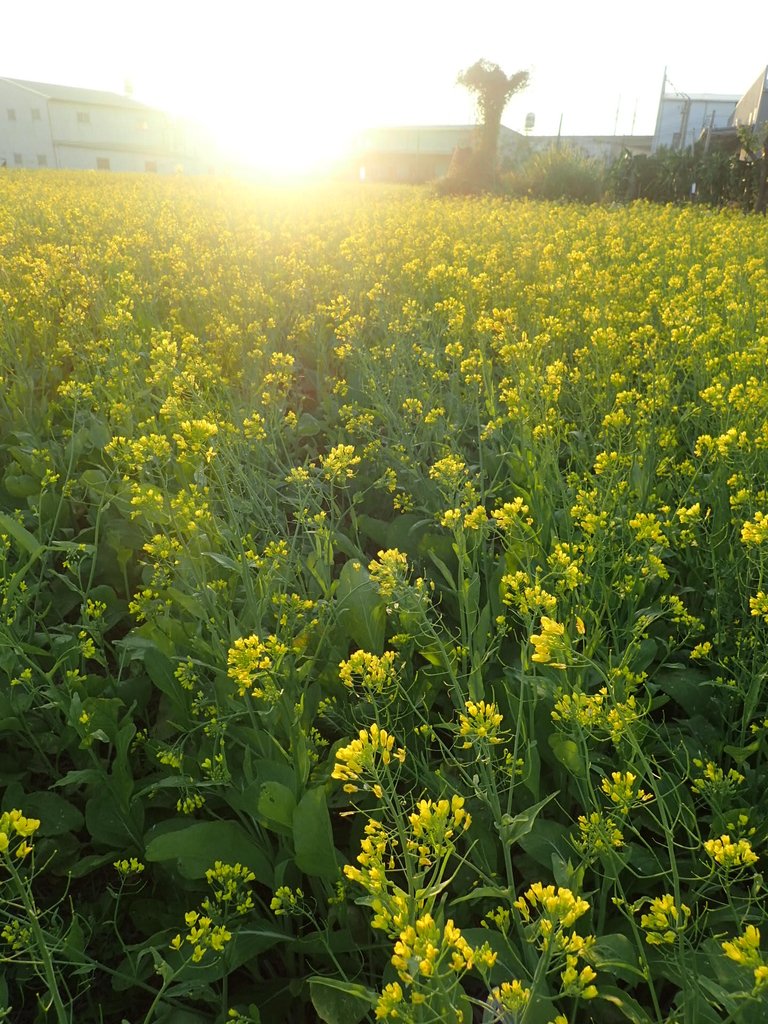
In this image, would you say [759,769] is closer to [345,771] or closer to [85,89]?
[345,771]

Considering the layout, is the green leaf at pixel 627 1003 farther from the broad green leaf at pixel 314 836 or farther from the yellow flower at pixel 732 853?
the broad green leaf at pixel 314 836

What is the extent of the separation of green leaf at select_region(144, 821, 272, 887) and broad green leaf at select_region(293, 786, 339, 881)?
13 centimetres

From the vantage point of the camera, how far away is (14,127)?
160 ft

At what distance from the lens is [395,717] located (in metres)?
1.62

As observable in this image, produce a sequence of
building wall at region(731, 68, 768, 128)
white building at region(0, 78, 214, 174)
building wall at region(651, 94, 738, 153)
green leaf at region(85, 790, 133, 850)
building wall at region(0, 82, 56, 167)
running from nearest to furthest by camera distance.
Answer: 1. green leaf at region(85, 790, 133, 850)
2. building wall at region(731, 68, 768, 128)
3. building wall at region(651, 94, 738, 153)
4. building wall at region(0, 82, 56, 167)
5. white building at region(0, 78, 214, 174)

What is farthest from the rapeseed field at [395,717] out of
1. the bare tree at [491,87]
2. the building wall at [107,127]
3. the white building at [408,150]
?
the building wall at [107,127]

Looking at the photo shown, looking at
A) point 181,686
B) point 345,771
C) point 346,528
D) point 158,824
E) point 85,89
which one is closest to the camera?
point 345,771

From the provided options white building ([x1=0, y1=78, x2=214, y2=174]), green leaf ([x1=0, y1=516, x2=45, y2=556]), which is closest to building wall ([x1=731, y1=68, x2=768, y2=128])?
green leaf ([x1=0, y1=516, x2=45, y2=556])

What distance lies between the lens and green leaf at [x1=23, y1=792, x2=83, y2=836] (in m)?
1.64

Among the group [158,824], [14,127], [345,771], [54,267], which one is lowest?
[158,824]

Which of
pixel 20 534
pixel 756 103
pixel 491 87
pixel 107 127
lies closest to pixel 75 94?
pixel 107 127

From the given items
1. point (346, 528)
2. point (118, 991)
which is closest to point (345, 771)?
point (118, 991)

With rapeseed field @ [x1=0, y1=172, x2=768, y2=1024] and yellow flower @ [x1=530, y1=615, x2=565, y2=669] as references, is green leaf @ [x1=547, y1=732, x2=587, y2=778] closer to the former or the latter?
rapeseed field @ [x1=0, y1=172, x2=768, y2=1024]

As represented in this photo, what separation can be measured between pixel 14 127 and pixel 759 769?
59.9 m
